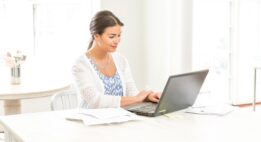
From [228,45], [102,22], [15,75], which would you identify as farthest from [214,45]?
[102,22]

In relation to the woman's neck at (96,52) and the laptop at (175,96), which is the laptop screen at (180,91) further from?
the woman's neck at (96,52)

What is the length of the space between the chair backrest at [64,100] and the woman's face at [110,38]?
496 mm

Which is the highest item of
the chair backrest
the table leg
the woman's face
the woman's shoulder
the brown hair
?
the brown hair

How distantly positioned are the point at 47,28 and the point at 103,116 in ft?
9.62

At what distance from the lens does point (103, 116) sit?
1.82 metres

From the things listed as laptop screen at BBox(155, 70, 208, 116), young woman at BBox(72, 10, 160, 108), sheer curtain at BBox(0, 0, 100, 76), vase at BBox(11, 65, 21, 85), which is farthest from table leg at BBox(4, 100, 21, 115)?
laptop screen at BBox(155, 70, 208, 116)

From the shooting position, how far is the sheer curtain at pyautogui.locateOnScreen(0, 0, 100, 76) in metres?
4.30

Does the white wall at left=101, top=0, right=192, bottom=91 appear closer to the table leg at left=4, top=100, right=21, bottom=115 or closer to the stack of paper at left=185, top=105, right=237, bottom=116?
the table leg at left=4, top=100, right=21, bottom=115

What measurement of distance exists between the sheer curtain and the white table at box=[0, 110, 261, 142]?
258 cm

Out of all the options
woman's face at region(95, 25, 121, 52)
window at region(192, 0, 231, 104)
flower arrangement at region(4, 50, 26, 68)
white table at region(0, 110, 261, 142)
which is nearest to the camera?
white table at region(0, 110, 261, 142)

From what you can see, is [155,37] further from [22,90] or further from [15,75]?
[22,90]

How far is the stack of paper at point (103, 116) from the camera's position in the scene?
177cm

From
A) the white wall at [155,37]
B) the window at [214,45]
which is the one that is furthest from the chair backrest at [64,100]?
the window at [214,45]

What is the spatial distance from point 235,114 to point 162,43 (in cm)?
277
